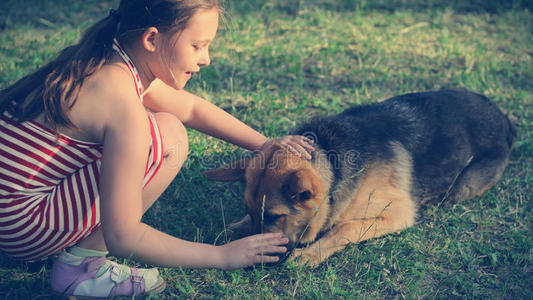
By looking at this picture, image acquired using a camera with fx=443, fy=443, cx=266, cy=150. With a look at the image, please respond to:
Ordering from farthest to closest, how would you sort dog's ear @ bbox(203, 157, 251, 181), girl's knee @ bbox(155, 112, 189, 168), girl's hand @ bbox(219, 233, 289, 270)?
dog's ear @ bbox(203, 157, 251, 181) → girl's knee @ bbox(155, 112, 189, 168) → girl's hand @ bbox(219, 233, 289, 270)

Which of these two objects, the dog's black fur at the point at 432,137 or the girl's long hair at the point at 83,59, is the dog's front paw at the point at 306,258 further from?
the girl's long hair at the point at 83,59

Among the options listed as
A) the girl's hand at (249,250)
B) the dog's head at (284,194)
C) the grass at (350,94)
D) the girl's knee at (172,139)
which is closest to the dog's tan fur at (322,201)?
the dog's head at (284,194)

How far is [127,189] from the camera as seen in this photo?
2.39 meters

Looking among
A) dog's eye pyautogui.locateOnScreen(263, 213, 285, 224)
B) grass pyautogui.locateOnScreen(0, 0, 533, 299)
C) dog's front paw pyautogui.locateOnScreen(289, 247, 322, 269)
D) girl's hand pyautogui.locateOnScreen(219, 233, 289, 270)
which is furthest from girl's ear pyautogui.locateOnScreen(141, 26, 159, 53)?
dog's front paw pyautogui.locateOnScreen(289, 247, 322, 269)

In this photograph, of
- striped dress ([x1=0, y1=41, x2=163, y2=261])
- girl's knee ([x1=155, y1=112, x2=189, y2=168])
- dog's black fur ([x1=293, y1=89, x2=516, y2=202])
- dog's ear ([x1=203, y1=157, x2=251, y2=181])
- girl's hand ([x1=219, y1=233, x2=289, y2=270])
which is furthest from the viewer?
dog's black fur ([x1=293, y1=89, x2=516, y2=202])

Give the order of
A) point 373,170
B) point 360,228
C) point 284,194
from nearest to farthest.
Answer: point 284,194 < point 360,228 < point 373,170

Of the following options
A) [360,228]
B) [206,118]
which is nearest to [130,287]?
[206,118]

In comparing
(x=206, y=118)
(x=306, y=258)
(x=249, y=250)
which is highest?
(x=206, y=118)

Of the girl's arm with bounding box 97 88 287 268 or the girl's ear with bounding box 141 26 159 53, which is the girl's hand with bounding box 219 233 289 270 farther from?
the girl's ear with bounding box 141 26 159 53

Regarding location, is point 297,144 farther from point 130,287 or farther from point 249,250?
point 130,287

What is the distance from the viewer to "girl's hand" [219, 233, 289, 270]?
8.85 feet

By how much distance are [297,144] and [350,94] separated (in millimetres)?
2324

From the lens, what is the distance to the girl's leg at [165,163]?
9.29 feet

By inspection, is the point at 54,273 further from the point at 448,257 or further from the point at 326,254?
the point at 448,257
